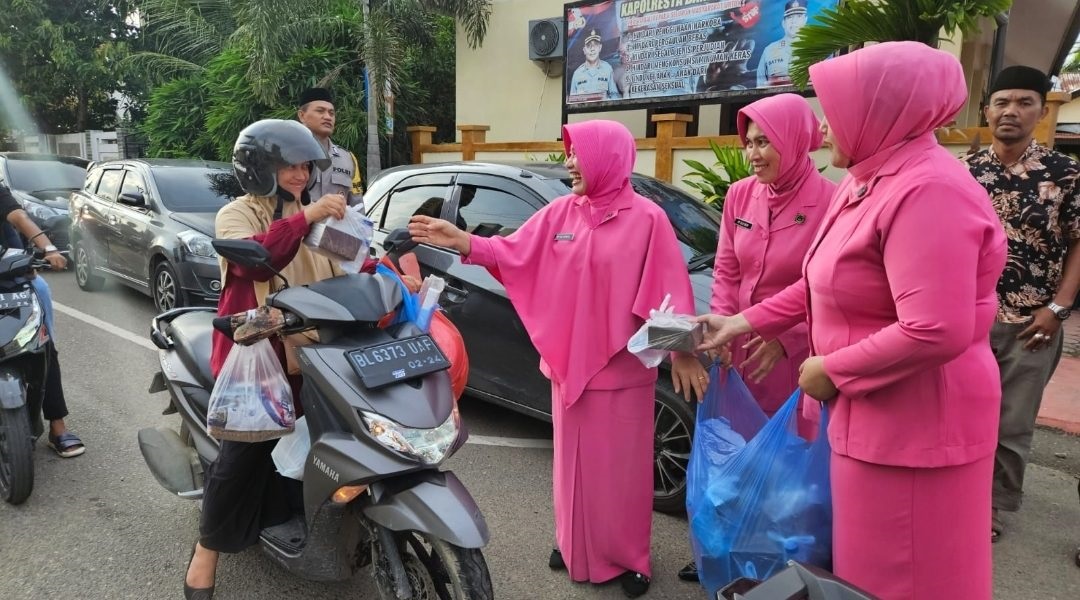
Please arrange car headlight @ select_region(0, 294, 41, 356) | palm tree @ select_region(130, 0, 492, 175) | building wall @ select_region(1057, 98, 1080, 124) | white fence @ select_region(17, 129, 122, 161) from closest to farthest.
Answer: car headlight @ select_region(0, 294, 41, 356)
palm tree @ select_region(130, 0, 492, 175)
building wall @ select_region(1057, 98, 1080, 124)
white fence @ select_region(17, 129, 122, 161)

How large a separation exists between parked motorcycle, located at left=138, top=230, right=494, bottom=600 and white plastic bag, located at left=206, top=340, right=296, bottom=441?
0.37 ft

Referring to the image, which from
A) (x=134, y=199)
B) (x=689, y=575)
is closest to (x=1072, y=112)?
(x=689, y=575)

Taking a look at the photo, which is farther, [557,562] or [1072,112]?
[1072,112]

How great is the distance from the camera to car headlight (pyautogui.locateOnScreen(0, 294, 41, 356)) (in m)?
3.49

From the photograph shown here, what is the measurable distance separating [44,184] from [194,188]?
15.3ft

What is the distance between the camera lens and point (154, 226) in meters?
7.28

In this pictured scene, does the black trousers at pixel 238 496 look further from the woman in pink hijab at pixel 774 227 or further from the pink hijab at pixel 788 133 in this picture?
the pink hijab at pixel 788 133

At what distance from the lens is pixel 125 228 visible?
775 centimetres

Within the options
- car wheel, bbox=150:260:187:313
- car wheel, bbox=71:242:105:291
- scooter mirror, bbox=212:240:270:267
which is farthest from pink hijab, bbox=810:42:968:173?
car wheel, bbox=71:242:105:291

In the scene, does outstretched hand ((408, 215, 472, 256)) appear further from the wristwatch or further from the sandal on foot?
the sandal on foot

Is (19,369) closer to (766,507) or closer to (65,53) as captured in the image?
(766,507)

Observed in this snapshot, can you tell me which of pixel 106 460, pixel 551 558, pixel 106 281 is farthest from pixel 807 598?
pixel 106 281

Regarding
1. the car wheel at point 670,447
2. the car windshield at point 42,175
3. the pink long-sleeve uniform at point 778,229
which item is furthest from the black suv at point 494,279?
the car windshield at point 42,175

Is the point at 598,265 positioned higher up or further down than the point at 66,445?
higher up
